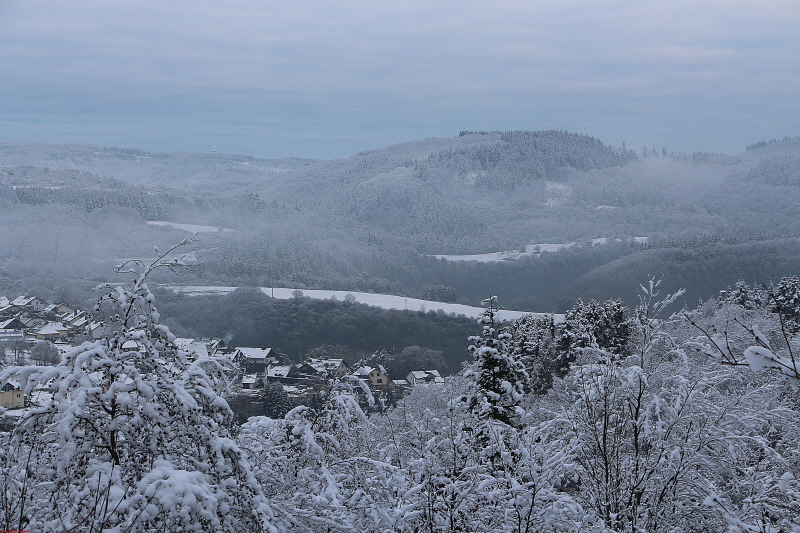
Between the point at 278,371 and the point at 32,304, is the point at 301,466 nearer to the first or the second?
the point at 278,371

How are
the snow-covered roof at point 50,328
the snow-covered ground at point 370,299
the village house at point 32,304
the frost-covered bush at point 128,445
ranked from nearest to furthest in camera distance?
the frost-covered bush at point 128,445 < the snow-covered roof at point 50,328 < the village house at point 32,304 < the snow-covered ground at point 370,299

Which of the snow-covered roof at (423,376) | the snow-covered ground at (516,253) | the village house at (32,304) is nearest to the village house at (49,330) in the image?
the village house at (32,304)

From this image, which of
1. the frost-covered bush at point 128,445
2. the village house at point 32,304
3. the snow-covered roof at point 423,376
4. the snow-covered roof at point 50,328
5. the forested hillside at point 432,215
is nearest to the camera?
the frost-covered bush at point 128,445

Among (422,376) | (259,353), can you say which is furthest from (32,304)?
(422,376)

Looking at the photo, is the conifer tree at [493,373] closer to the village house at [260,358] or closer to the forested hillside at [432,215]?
the village house at [260,358]

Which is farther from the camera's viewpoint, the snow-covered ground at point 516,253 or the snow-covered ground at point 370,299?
the snow-covered ground at point 516,253

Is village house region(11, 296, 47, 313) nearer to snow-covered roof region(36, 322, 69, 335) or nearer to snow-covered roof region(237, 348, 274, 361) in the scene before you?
snow-covered roof region(36, 322, 69, 335)

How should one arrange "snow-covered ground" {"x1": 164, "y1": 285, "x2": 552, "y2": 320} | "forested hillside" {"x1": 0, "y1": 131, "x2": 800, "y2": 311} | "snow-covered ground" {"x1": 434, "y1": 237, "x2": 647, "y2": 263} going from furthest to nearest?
"snow-covered ground" {"x1": 434, "y1": 237, "x2": 647, "y2": 263} → "forested hillside" {"x1": 0, "y1": 131, "x2": 800, "y2": 311} → "snow-covered ground" {"x1": 164, "y1": 285, "x2": 552, "y2": 320}

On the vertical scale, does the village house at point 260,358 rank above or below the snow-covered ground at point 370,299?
above

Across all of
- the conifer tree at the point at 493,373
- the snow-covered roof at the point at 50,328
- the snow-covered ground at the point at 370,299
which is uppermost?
the conifer tree at the point at 493,373

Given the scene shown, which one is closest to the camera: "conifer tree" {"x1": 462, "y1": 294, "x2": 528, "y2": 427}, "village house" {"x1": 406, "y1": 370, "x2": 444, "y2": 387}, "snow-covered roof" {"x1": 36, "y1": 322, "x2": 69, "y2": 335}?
"conifer tree" {"x1": 462, "y1": 294, "x2": 528, "y2": 427}

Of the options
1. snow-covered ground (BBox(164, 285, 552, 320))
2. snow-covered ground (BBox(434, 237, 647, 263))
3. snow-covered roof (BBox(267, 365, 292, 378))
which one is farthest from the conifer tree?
snow-covered ground (BBox(434, 237, 647, 263))

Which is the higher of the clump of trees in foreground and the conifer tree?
the clump of trees in foreground

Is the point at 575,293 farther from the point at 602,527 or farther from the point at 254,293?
the point at 602,527
